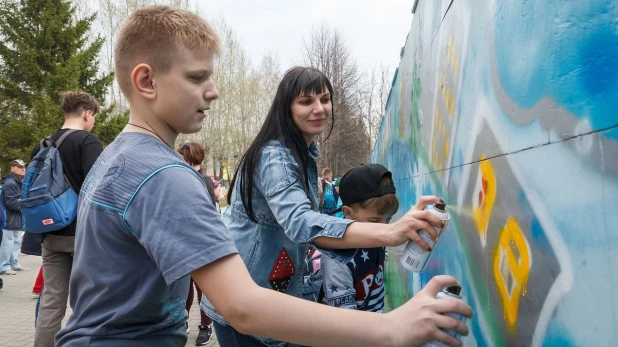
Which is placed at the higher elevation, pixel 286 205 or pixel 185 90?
pixel 185 90

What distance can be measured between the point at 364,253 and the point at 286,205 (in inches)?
31.1

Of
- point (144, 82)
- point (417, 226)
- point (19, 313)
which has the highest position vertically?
point (144, 82)

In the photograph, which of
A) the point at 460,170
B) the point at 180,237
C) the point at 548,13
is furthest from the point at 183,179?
the point at 460,170

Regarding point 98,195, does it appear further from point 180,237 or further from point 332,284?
point 332,284

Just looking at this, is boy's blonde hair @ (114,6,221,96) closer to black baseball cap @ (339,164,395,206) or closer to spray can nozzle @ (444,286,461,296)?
spray can nozzle @ (444,286,461,296)

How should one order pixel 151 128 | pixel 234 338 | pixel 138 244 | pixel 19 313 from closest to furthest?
pixel 138 244, pixel 151 128, pixel 234 338, pixel 19 313

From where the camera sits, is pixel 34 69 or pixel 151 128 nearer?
pixel 151 128

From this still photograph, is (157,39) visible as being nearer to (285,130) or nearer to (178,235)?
(178,235)

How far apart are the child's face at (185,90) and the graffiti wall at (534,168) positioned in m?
0.82

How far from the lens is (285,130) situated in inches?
86.2

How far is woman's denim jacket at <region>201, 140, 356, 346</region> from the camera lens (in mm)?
1828

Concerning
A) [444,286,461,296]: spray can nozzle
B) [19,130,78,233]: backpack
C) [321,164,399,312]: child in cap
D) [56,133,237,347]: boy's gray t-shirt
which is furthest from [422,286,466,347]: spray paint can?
[19,130,78,233]: backpack

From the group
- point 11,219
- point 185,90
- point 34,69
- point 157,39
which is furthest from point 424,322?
point 34,69

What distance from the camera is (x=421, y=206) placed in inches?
64.0
